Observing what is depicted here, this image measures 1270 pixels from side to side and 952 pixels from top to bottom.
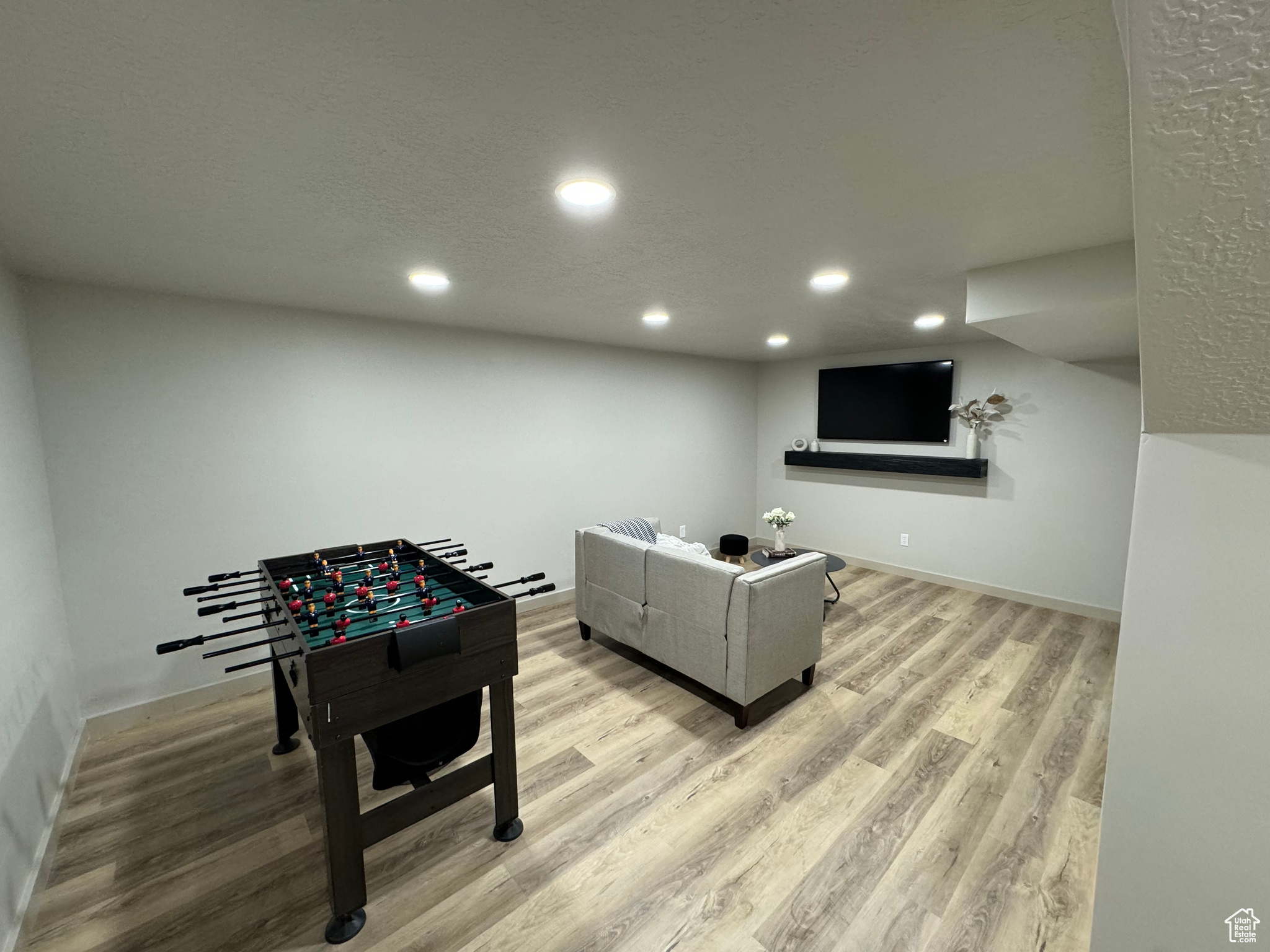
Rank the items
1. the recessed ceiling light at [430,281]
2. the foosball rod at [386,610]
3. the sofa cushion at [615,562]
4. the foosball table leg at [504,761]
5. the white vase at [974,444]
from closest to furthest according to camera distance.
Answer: the foosball rod at [386,610], the foosball table leg at [504,761], the recessed ceiling light at [430,281], the sofa cushion at [615,562], the white vase at [974,444]

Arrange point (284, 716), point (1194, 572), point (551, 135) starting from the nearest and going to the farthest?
1. point (1194, 572)
2. point (551, 135)
3. point (284, 716)

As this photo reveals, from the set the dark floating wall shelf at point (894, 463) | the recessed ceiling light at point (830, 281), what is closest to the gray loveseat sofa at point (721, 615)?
the recessed ceiling light at point (830, 281)

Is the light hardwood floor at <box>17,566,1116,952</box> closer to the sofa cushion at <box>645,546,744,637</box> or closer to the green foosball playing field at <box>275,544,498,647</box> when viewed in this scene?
the sofa cushion at <box>645,546,744,637</box>

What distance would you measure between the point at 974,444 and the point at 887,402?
841mm

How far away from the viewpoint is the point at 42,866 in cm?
169

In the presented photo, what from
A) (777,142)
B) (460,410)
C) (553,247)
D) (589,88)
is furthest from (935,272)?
(460,410)

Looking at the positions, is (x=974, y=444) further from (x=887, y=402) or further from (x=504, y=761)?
(x=504, y=761)

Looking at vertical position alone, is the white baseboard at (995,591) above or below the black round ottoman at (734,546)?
below

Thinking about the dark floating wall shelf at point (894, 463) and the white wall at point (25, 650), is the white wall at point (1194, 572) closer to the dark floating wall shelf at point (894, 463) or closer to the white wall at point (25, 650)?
the white wall at point (25, 650)

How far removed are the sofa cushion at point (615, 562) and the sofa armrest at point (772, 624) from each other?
0.72m

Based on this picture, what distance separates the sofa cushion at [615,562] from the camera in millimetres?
3066

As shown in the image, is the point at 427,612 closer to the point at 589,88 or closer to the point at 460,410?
the point at 589,88

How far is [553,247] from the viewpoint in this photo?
1.97 m

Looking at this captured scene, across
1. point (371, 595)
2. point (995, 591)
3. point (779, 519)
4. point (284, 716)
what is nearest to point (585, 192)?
point (371, 595)
